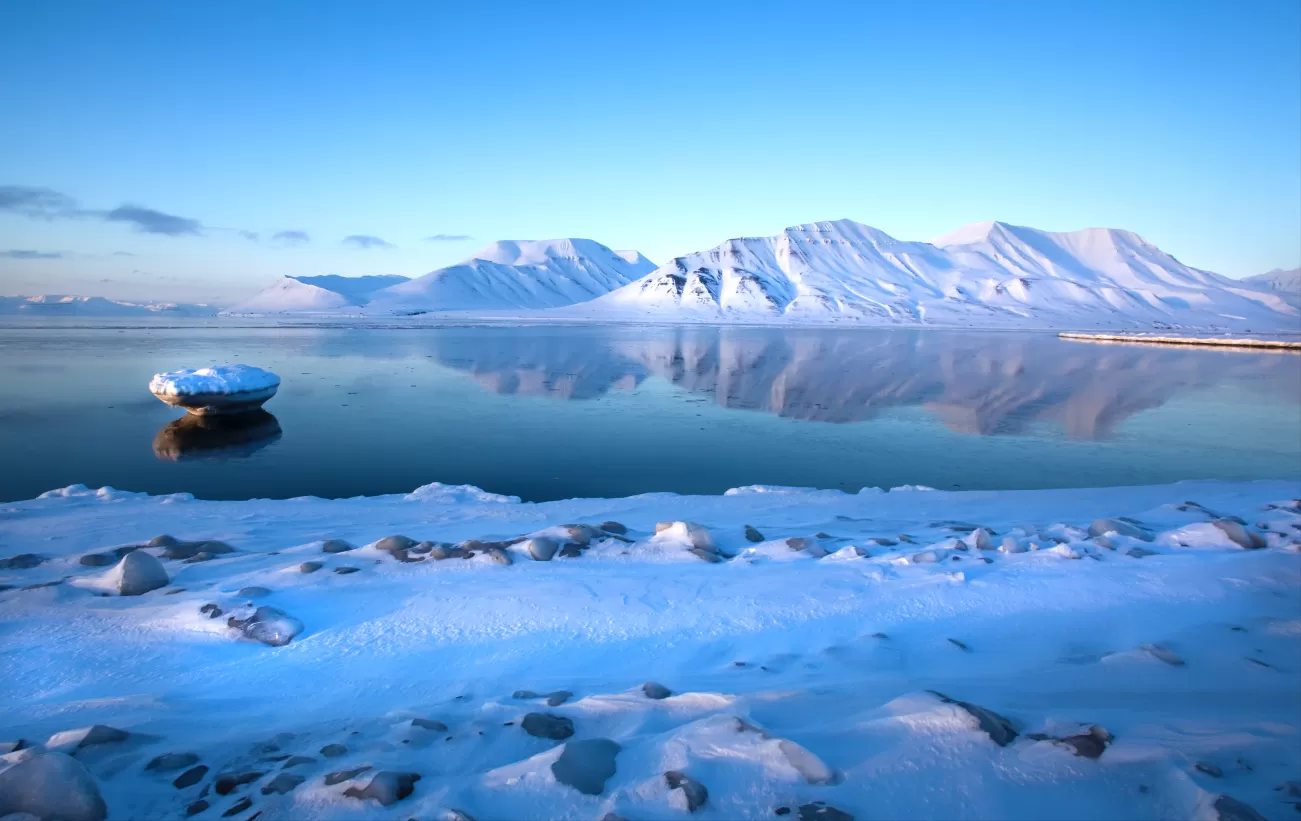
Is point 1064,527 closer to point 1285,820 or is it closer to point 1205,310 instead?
point 1285,820

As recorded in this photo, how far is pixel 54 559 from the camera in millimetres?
5176

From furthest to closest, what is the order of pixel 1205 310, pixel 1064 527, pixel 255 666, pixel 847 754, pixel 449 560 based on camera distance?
pixel 1205 310
pixel 1064 527
pixel 449 560
pixel 255 666
pixel 847 754

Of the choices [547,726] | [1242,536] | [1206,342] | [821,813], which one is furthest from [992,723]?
[1206,342]

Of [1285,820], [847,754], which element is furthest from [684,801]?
[1285,820]

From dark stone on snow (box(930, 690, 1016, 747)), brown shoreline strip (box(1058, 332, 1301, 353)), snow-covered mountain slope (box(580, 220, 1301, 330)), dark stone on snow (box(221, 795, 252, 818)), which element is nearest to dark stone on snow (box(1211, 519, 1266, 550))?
dark stone on snow (box(930, 690, 1016, 747))

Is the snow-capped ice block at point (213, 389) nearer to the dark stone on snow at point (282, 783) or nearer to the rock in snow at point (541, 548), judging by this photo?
the rock in snow at point (541, 548)

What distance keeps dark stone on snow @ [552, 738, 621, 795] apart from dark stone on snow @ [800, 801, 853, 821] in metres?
0.69

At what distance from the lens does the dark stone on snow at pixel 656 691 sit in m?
3.04

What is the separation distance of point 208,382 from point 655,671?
12.0m

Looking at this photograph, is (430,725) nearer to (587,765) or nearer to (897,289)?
(587,765)

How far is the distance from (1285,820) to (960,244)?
199 meters

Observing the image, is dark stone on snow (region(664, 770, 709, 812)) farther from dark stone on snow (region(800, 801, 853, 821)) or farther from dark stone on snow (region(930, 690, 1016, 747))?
dark stone on snow (region(930, 690, 1016, 747))

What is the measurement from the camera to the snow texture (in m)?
12.0

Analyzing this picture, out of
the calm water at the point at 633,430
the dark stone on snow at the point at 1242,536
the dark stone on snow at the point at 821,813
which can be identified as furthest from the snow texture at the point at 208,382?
the dark stone on snow at the point at 1242,536
